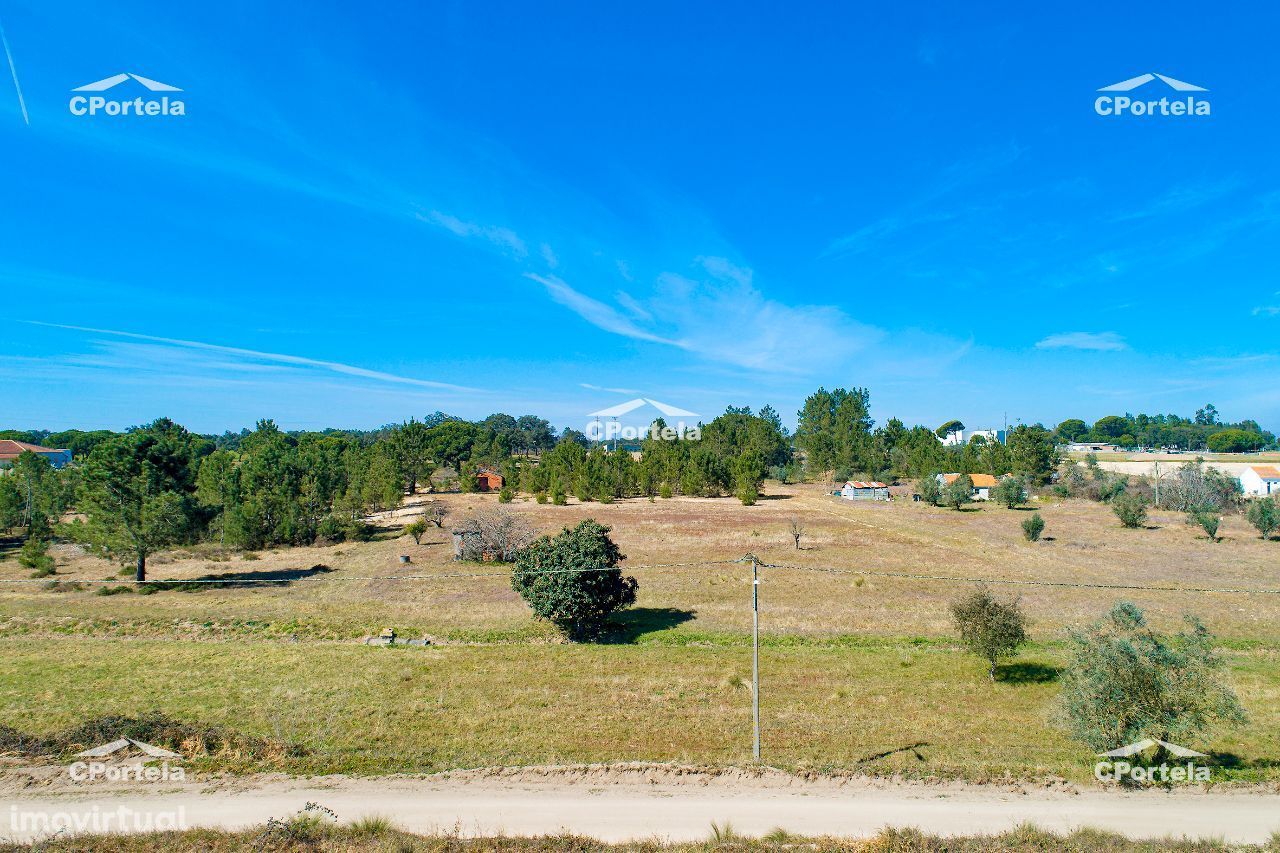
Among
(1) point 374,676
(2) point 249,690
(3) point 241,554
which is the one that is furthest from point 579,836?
(3) point 241,554

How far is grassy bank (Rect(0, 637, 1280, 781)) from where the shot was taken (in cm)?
1424

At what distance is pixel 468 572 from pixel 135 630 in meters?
16.5

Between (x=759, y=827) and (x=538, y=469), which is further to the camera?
(x=538, y=469)

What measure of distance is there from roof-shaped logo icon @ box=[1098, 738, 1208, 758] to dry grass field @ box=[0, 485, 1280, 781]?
89cm

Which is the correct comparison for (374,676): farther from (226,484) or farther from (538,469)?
(538,469)

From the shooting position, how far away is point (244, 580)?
36.2 m

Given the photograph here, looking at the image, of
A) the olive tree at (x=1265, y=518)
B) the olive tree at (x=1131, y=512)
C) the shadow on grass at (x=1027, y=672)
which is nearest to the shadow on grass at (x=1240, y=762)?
the shadow on grass at (x=1027, y=672)

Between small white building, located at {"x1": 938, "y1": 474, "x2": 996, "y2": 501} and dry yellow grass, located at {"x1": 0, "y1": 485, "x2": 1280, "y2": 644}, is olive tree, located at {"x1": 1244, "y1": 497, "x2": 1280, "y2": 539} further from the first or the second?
small white building, located at {"x1": 938, "y1": 474, "x2": 996, "y2": 501}

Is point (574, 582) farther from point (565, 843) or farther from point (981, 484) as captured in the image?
point (981, 484)

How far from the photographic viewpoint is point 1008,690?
18.5 metres

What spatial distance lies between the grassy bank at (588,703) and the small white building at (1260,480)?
77.2 metres

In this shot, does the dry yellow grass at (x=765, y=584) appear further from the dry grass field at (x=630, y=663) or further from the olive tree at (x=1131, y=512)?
the olive tree at (x=1131, y=512)

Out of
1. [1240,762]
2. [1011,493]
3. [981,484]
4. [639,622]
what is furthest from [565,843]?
[981,484]

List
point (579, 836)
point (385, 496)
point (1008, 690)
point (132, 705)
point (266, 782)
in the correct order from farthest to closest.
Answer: point (385, 496) → point (1008, 690) → point (132, 705) → point (266, 782) → point (579, 836)
